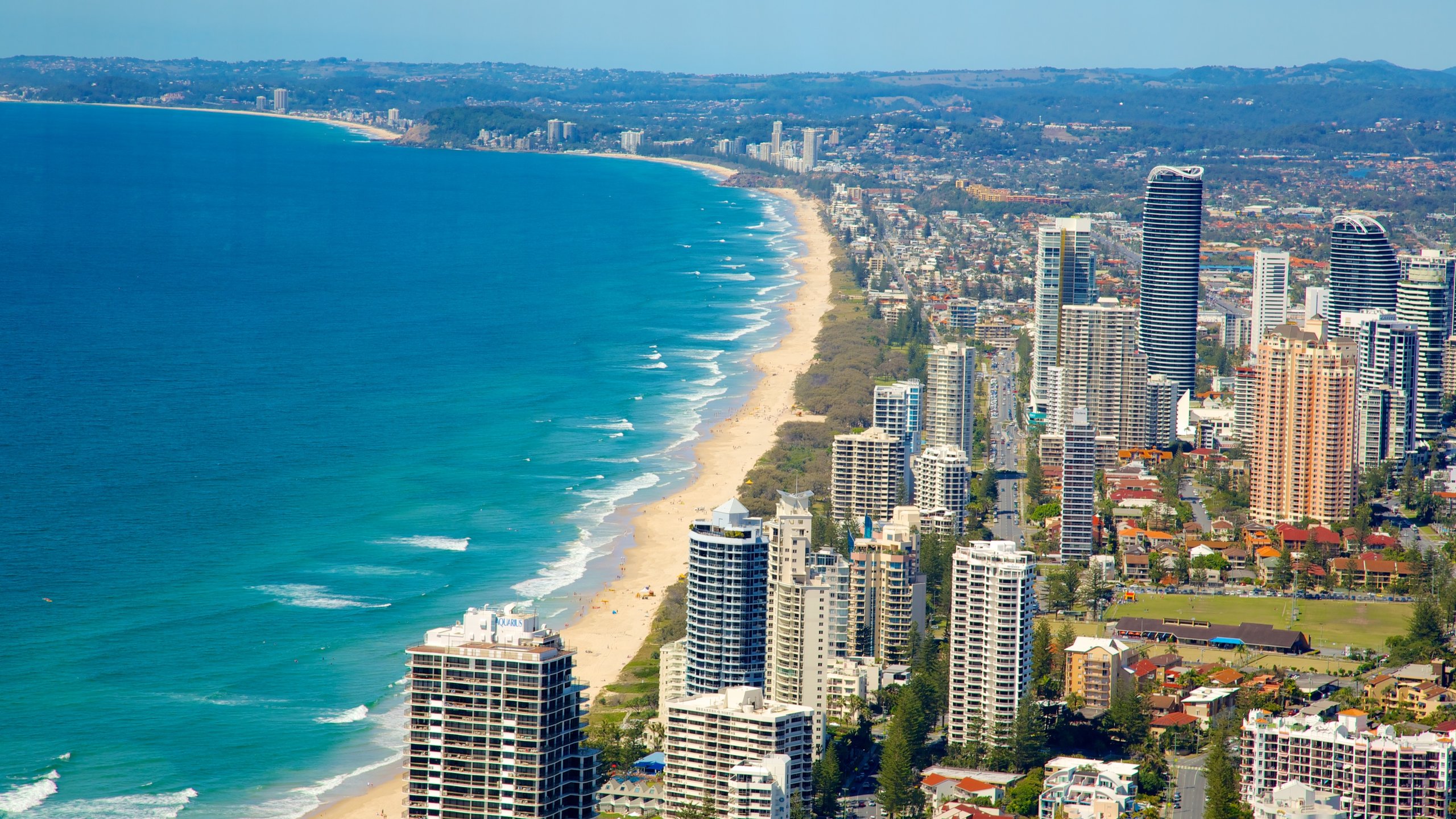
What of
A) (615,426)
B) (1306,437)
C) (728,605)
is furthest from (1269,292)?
(728,605)

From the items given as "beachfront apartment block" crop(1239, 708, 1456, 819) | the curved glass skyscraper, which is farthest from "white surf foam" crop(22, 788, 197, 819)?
the curved glass skyscraper

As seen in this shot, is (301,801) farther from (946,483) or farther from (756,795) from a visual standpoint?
(946,483)

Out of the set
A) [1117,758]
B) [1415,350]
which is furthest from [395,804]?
[1415,350]

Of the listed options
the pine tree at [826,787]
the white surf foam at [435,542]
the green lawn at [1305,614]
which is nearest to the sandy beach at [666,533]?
the white surf foam at [435,542]

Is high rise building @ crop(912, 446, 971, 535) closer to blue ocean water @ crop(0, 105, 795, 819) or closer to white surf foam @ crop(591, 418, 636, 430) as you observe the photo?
blue ocean water @ crop(0, 105, 795, 819)

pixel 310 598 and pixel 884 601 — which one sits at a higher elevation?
pixel 884 601

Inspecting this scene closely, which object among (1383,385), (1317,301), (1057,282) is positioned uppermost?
(1057,282)
